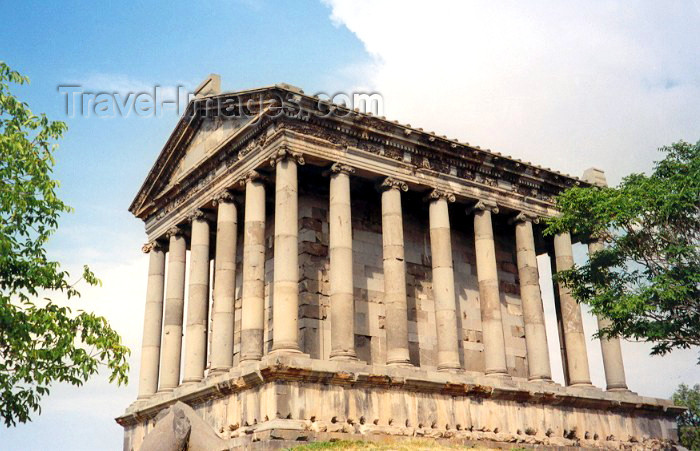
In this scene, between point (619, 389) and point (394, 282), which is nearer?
point (394, 282)

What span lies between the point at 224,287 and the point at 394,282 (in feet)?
16.9

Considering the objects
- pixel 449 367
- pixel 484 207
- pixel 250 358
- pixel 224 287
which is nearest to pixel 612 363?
pixel 484 207

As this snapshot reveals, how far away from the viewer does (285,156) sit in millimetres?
22156

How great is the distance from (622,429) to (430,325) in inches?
286

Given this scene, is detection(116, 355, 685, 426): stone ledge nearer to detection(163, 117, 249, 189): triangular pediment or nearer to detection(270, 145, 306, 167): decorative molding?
detection(270, 145, 306, 167): decorative molding

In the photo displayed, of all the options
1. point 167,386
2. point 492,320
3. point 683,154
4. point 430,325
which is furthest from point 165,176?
point 683,154

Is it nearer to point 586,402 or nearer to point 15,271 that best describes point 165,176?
point 15,271

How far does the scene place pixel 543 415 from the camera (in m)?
23.9

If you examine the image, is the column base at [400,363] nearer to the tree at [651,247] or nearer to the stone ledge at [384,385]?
the stone ledge at [384,385]

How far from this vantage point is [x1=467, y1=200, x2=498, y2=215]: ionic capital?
85.8 feet

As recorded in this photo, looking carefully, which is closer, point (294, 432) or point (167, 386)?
point (294, 432)

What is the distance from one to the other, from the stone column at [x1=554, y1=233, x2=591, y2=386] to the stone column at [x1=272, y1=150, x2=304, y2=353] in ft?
33.6

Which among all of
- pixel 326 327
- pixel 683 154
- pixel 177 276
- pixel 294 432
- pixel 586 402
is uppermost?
pixel 683 154

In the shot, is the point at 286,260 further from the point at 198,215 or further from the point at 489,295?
the point at 489,295
